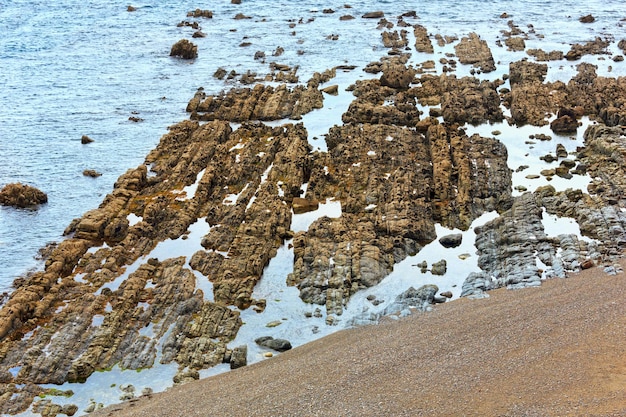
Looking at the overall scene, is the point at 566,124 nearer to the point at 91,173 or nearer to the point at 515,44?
the point at 515,44

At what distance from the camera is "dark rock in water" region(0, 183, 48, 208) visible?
99.5 feet

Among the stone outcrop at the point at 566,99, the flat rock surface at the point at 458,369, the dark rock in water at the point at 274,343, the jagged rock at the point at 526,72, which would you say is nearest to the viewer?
the flat rock surface at the point at 458,369

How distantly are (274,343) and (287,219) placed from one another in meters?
7.38

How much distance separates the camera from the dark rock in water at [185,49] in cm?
5026

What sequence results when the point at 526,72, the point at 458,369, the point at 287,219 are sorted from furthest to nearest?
the point at 526,72 → the point at 287,219 → the point at 458,369

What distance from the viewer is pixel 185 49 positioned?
5028 cm

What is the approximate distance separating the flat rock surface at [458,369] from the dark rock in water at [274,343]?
0.37m

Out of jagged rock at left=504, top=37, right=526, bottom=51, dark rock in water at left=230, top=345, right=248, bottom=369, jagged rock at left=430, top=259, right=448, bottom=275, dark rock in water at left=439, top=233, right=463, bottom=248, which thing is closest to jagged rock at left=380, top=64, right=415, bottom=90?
jagged rock at left=504, top=37, right=526, bottom=51

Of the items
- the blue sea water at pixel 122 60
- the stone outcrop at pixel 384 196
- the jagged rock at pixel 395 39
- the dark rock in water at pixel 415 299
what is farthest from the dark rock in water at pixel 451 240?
the jagged rock at pixel 395 39

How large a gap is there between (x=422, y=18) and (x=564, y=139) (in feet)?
95.4

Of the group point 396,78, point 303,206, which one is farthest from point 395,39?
point 303,206

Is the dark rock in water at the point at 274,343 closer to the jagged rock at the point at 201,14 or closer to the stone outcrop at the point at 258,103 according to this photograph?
the stone outcrop at the point at 258,103

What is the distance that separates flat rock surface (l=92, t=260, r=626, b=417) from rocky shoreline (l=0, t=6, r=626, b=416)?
1.45 metres

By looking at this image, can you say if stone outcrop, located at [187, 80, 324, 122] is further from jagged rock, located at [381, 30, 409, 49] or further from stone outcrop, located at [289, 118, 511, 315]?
jagged rock, located at [381, 30, 409, 49]
